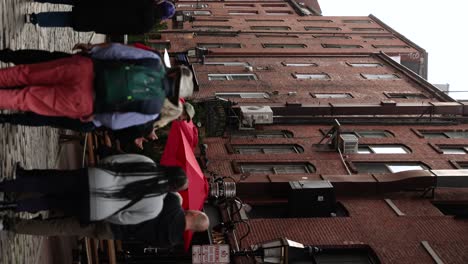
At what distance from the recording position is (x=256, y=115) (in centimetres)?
1878

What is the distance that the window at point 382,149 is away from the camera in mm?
18344

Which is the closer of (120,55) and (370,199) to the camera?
(120,55)

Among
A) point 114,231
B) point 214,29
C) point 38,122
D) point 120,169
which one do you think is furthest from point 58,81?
point 214,29

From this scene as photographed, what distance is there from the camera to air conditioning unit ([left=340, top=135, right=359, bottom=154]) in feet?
57.5

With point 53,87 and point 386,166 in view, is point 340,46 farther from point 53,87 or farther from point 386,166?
point 53,87

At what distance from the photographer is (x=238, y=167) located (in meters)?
16.8

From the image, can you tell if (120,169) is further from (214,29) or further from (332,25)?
(332,25)

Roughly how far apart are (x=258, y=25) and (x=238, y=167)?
21272mm

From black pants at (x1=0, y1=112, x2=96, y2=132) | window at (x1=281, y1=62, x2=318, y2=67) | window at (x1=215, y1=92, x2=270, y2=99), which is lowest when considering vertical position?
window at (x1=215, y1=92, x2=270, y2=99)

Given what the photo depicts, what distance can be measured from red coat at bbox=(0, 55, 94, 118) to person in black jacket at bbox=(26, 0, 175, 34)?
1.33 meters

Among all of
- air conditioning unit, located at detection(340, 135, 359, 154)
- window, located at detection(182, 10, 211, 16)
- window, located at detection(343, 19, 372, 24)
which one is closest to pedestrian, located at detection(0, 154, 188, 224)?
air conditioning unit, located at detection(340, 135, 359, 154)

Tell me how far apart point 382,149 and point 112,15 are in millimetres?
14015

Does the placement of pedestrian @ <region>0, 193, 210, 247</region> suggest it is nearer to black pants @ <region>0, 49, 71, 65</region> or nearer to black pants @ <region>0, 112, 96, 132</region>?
black pants @ <region>0, 112, 96, 132</region>

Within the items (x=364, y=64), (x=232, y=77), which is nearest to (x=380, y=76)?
(x=364, y=64)
